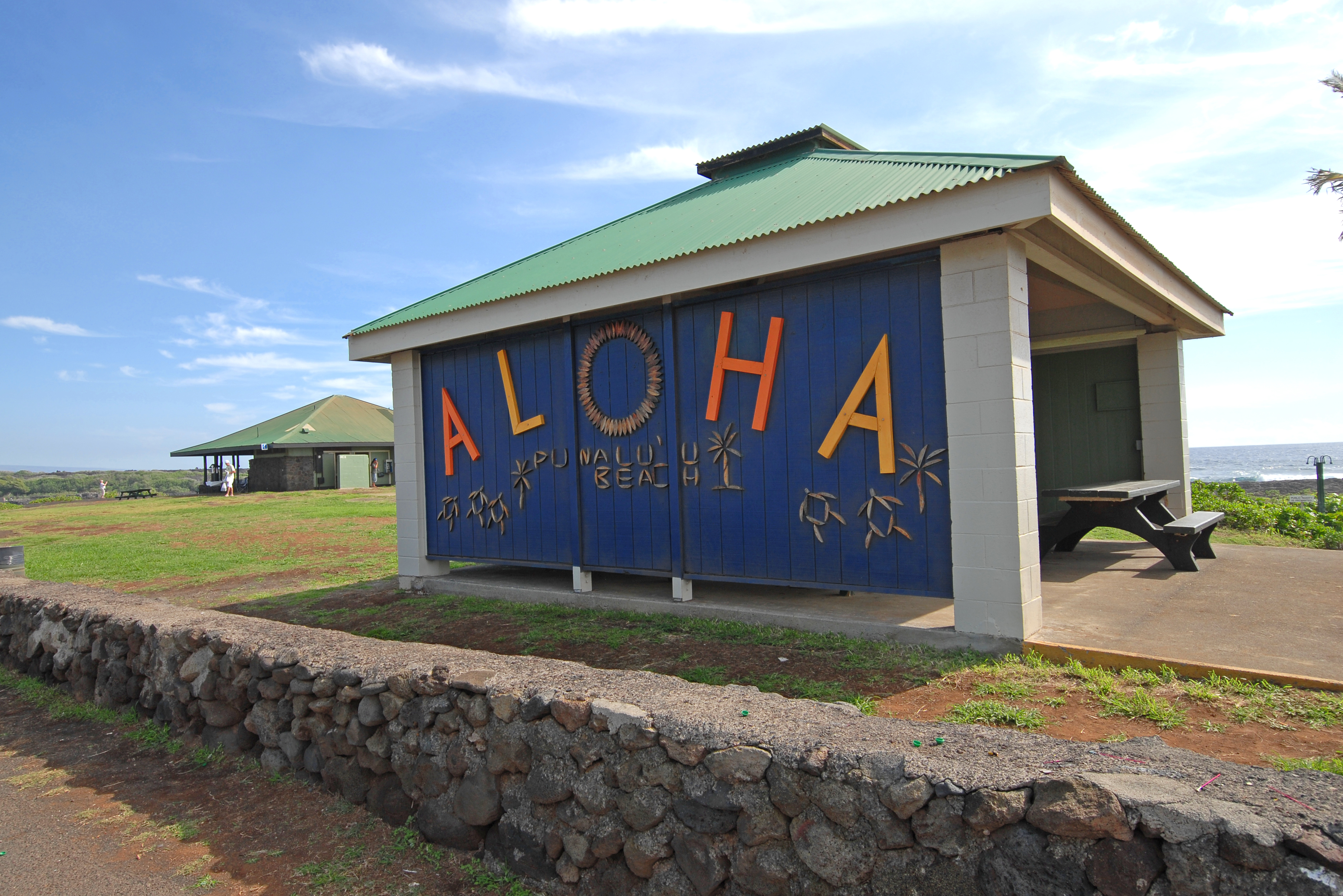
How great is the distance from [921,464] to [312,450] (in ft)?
115

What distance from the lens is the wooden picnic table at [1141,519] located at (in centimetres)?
662

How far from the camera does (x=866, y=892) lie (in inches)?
91.4

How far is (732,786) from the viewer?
2.61 meters

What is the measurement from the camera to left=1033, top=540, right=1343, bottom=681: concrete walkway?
14.5ft

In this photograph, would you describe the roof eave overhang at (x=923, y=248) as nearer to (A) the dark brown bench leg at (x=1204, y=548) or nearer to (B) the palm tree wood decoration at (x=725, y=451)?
(B) the palm tree wood decoration at (x=725, y=451)

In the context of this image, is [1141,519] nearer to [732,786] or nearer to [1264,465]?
[732,786]

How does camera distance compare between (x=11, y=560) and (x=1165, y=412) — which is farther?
(x=1165, y=412)

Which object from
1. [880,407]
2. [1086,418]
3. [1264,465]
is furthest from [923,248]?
[1264,465]

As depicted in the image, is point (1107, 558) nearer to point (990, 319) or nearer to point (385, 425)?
point (990, 319)

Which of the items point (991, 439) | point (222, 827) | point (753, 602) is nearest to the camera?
point (222, 827)

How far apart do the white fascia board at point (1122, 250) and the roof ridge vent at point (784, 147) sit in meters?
3.15

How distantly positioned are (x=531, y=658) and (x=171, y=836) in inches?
75.4

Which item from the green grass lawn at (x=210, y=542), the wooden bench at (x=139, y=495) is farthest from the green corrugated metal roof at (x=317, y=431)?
the green grass lawn at (x=210, y=542)

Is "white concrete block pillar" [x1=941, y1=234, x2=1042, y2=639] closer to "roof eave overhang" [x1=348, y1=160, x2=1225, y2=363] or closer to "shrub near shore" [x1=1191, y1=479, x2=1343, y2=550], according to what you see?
"roof eave overhang" [x1=348, y1=160, x2=1225, y2=363]
